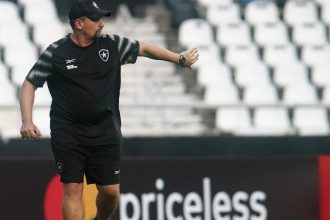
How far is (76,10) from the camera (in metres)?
7.27

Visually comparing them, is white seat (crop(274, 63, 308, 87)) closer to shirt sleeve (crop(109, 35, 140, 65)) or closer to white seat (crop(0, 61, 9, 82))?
white seat (crop(0, 61, 9, 82))

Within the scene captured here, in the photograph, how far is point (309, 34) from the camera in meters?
14.4

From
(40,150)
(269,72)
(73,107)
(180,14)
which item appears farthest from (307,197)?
(180,14)

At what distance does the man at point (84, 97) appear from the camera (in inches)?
288

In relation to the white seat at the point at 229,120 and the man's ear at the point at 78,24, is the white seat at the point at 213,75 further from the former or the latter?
the man's ear at the point at 78,24

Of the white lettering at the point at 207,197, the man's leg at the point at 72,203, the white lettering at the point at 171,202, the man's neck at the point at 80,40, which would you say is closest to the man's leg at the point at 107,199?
the man's leg at the point at 72,203

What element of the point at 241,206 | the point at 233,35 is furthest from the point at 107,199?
the point at 233,35

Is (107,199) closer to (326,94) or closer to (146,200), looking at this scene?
(146,200)

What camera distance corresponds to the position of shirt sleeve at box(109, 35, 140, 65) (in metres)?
7.57

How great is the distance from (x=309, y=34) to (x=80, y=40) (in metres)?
7.56

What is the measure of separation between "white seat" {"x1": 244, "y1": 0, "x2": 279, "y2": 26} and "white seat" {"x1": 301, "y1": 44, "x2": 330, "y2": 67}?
27.2 inches

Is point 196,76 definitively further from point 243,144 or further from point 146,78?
point 243,144

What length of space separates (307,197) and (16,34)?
198 inches

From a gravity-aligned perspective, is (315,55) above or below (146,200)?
above
